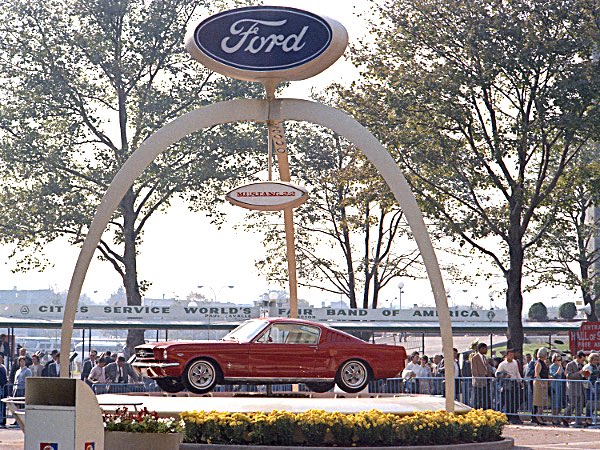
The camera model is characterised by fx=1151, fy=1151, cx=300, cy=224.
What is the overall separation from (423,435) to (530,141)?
1494 cm

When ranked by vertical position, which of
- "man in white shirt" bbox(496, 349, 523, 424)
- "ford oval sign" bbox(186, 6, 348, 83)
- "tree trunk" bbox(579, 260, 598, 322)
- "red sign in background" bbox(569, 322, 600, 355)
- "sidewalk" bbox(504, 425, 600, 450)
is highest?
"ford oval sign" bbox(186, 6, 348, 83)

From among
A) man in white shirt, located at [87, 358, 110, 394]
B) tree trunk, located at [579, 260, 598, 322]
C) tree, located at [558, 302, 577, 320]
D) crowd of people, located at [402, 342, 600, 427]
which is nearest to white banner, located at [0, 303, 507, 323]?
tree trunk, located at [579, 260, 598, 322]

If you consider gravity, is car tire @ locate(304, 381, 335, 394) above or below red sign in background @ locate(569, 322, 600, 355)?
below

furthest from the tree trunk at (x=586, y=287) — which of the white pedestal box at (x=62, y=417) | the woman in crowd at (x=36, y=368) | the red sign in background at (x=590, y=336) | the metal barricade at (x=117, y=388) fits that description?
the white pedestal box at (x=62, y=417)

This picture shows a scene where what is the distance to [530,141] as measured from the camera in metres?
30.3

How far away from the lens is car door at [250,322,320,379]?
19750 millimetres

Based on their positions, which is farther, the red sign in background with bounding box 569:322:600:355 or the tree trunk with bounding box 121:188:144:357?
the tree trunk with bounding box 121:188:144:357

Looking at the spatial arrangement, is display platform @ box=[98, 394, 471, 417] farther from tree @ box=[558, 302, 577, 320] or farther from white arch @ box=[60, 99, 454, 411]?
tree @ box=[558, 302, 577, 320]

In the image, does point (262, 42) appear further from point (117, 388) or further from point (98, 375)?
point (98, 375)

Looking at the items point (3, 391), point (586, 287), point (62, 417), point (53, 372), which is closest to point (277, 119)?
point (62, 417)

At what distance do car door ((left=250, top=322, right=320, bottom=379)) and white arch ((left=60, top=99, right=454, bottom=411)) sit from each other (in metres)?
2.65

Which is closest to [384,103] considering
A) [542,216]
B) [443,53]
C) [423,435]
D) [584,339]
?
[443,53]

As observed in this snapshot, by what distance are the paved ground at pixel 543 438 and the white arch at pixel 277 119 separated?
2.30 meters

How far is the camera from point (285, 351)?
19891mm
